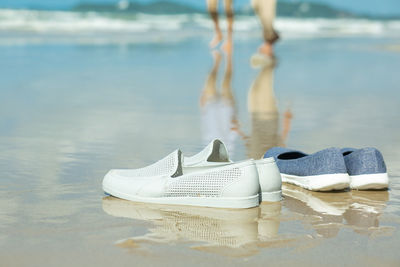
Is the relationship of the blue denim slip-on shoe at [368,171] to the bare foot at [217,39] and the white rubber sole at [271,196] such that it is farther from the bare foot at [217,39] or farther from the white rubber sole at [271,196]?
the bare foot at [217,39]

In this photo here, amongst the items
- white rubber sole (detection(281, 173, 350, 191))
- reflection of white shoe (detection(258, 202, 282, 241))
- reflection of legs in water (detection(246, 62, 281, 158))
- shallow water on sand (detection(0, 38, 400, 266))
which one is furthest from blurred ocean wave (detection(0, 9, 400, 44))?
reflection of white shoe (detection(258, 202, 282, 241))

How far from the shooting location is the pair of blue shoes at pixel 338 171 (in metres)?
3.26

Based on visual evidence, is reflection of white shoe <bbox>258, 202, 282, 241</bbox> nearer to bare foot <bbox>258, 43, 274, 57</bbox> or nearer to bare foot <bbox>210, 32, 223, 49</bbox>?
bare foot <bbox>258, 43, 274, 57</bbox>

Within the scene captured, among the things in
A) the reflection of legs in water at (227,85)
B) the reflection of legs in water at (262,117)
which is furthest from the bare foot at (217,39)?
the reflection of legs in water at (262,117)

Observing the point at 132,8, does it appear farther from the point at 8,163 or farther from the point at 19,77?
the point at 8,163

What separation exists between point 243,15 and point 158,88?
33.9 m

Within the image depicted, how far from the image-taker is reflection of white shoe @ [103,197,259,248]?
253cm

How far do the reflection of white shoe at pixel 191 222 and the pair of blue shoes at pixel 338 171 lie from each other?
0.47 meters

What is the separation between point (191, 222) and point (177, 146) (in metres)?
1.54

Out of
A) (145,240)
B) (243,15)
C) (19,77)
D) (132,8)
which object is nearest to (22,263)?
(145,240)

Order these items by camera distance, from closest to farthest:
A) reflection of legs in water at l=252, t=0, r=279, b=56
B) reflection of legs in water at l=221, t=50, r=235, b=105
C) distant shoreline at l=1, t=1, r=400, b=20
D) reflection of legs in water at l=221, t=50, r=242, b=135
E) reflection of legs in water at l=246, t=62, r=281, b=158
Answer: reflection of legs in water at l=246, t=62, r=281, b=158 → reflection of legs in water at l=221, t=50, r=242, b=135 → reflection of legs in water at l=221, t=50, r=235, b=105 → reflection of legs in water at l=252, t=0, r=279, b=56 → distant shoreline at l=1, t=1, r=400, b=20

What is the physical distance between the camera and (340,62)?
10898mm

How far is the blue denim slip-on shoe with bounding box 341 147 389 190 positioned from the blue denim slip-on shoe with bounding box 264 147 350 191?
0.08 m

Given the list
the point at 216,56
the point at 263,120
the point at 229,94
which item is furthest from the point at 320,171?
the point at 216,56
